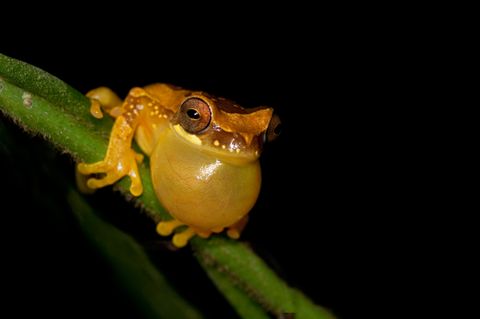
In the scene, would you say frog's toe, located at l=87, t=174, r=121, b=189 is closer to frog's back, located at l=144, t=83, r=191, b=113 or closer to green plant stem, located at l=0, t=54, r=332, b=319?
green plant stem, located at l=0, t=54, r=332, b=319

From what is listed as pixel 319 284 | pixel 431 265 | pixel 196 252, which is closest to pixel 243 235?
pixel 196 252

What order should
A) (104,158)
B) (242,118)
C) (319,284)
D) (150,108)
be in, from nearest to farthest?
1. (104,158)
2. (242,118)
3. (150,108)
4. (319,284)

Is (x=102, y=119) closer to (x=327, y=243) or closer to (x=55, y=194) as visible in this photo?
(x=55, y=194)

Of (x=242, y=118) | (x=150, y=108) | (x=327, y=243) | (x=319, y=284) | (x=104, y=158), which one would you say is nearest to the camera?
(x=104, y=158)

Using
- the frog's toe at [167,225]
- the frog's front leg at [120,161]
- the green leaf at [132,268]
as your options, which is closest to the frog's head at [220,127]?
the frog's front leg at [120,161]

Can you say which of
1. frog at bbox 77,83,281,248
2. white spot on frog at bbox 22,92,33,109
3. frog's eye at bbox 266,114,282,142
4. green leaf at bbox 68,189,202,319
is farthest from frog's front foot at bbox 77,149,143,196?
frog's eye at bbox 266,114,282,142

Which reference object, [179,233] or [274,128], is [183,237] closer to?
[179,233]
